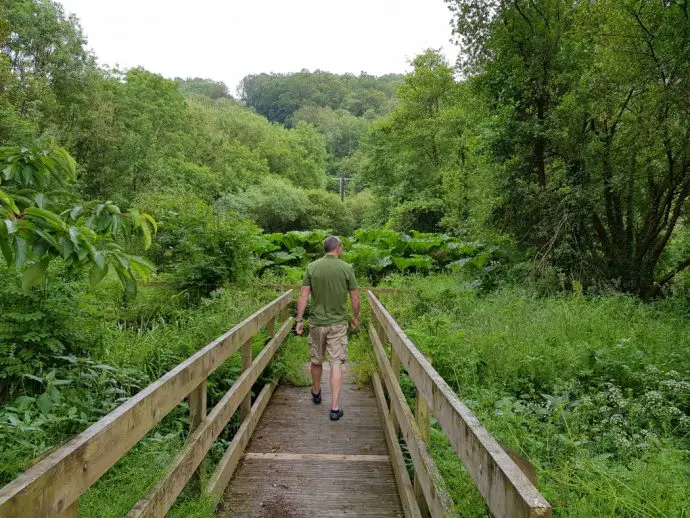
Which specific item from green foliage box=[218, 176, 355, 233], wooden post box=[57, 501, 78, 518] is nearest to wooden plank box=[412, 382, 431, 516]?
wooden post box=[57, 501, 78, 518]

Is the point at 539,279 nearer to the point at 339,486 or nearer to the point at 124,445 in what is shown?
the point at 339,486

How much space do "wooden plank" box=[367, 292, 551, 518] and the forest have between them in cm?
73

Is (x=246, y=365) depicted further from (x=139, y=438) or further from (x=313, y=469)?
(x=139, y=438)

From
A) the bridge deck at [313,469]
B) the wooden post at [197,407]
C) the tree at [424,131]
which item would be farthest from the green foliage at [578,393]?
the tree at [424,131]

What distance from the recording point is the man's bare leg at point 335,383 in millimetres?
5253

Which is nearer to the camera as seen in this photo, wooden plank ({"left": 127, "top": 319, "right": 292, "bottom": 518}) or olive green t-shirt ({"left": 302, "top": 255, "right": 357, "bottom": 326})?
wooden plank ({"left": 127, "top": 319, "right": 292, "bottom": 518})

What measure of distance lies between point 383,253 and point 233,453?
494 inches

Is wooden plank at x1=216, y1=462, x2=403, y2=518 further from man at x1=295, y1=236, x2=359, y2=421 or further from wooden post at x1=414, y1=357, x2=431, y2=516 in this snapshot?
man at x1=295, y1=236, x2=359, y2=421

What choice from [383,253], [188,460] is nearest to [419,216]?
[383,253]

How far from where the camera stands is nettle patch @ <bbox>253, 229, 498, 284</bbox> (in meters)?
15.1

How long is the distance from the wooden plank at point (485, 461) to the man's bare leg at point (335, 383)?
2635mm

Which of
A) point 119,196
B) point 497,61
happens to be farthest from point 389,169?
point 497,61

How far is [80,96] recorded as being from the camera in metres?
25.4

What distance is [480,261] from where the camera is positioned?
48.2 feet
